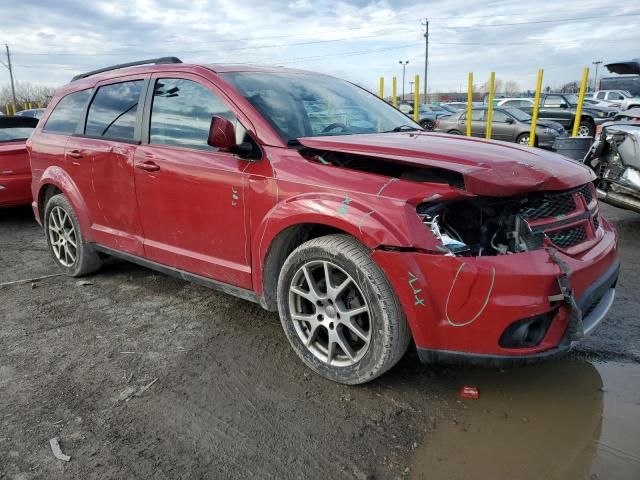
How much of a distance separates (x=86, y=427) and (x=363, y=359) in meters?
1.40

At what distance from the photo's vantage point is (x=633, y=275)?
4.42 meters

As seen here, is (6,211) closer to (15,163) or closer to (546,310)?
(15,163)

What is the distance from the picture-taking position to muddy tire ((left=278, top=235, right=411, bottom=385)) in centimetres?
249

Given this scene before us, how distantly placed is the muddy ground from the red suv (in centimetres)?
32

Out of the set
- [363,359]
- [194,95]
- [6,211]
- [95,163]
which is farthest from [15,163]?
[363,359]

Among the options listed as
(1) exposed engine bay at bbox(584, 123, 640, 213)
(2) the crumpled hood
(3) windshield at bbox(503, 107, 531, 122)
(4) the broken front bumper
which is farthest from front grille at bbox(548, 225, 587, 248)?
(3) windshield at bbox(503, 107, 531, 122)

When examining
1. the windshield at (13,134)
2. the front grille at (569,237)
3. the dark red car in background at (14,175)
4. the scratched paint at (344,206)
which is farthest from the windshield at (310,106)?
the windshield at (13,134)

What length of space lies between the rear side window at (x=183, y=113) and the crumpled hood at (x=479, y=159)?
70cm

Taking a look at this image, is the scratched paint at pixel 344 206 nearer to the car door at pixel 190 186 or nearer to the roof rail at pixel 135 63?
the car door at pixel 190 186

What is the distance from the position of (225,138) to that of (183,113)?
776mm

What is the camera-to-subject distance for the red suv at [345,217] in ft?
7.66

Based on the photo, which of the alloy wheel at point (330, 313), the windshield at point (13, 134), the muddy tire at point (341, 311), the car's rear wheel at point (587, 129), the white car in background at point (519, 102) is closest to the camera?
the muddy tire at point (341, 311)

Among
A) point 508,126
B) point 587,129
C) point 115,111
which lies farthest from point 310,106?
Result: point 587,129

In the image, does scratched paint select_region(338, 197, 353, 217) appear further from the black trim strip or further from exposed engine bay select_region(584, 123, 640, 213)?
exposed engine bay select_region(584, 123, 640, 213)
